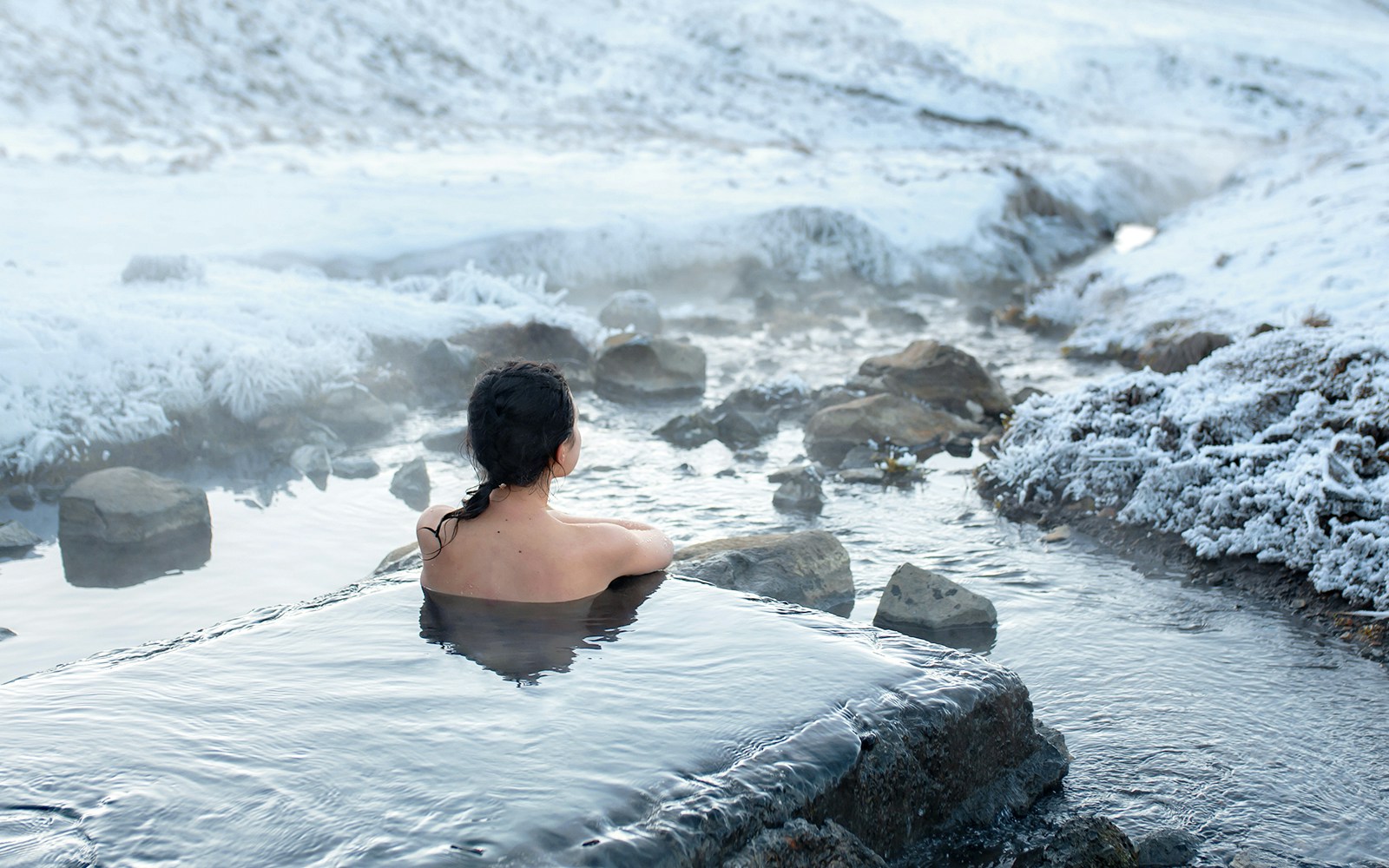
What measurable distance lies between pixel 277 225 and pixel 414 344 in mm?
3992

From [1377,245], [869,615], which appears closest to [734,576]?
[869,615]

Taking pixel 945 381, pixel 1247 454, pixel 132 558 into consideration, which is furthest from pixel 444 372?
pixel 1247 454

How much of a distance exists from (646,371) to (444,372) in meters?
1.59

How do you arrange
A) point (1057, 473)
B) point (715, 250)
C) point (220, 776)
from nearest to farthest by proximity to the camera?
point (220, 776) → point (1057, 473) → point (715, 250)

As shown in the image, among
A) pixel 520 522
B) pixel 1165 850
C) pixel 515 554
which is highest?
pixel 520 522

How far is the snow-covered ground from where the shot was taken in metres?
8.26

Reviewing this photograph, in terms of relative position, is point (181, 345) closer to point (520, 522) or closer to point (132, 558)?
point (132, 558)

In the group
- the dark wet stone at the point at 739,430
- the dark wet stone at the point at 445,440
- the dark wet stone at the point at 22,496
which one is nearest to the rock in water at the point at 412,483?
the dark wet stone at the point at 445,440

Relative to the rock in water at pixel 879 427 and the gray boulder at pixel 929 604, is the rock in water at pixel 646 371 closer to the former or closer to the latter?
the rock in water at pixel 879 427

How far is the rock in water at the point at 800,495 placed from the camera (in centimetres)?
602

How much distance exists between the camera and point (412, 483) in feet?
20.7

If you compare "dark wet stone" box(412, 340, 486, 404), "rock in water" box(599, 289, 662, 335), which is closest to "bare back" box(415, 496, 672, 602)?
"dark wet stone" box(412, 340, 486, 404)

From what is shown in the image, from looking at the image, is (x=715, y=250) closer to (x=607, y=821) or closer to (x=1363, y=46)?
(x=607, y=821)

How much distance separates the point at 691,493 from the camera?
20.7 feet
